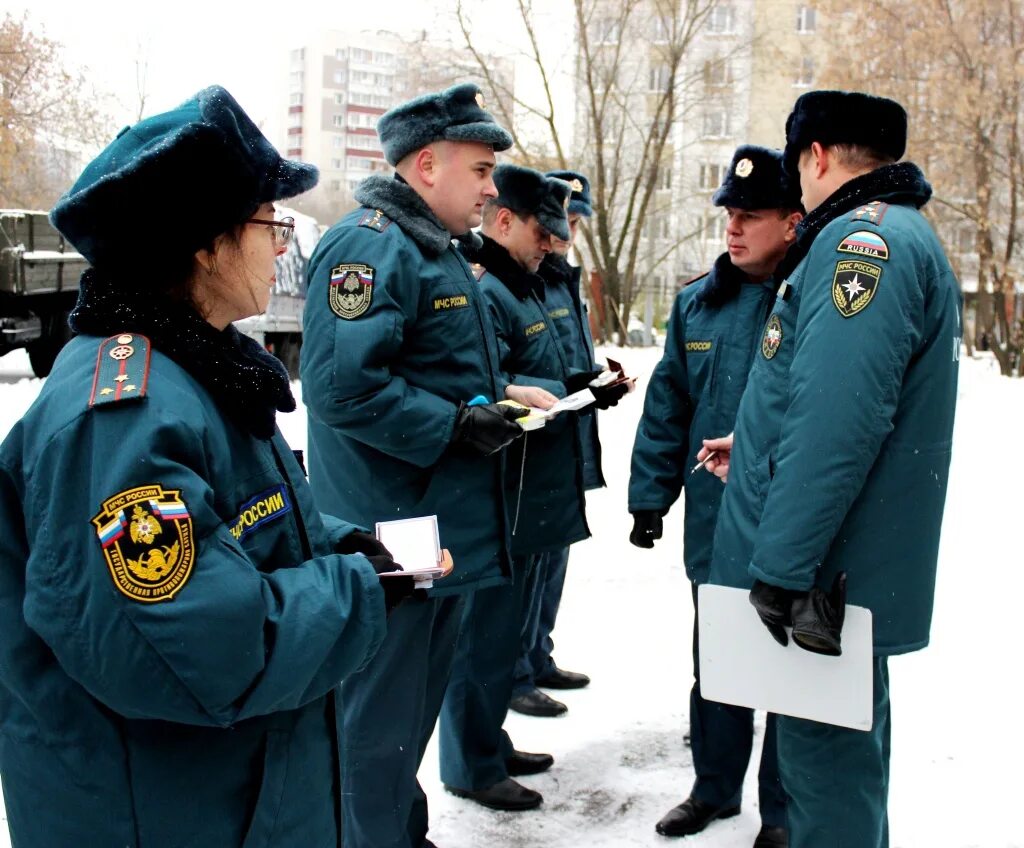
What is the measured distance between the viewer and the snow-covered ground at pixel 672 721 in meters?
3.48

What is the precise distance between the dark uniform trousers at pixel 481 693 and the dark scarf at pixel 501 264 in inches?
46.9

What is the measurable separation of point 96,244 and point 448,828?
252 cm

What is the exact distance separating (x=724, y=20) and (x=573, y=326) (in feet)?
111

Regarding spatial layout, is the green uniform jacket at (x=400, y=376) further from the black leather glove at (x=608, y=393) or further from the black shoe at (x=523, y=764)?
the black shoe at (x=523, y=764)

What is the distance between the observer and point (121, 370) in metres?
1.51

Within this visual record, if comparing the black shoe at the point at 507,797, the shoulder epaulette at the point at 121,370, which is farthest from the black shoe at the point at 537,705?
the shoulder epaulette at the point at 121,370

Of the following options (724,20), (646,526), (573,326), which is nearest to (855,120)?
(646,526)

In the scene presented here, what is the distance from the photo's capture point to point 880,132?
271cm

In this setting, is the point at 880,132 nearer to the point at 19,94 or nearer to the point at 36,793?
the point at 36,793

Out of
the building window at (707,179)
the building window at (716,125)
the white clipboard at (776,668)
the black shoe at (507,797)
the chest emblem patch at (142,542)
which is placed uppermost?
the building window at (716,125)

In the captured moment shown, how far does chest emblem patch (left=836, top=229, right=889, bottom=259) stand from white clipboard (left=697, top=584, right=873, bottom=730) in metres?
0.82

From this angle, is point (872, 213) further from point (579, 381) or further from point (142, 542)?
point (142, 542)

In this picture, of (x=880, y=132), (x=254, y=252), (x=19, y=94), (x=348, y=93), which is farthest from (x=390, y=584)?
(x=348, y=93)

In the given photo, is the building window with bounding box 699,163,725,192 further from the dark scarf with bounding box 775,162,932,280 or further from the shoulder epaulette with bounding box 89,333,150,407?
the shoulder epaulette with bounding box 89,333,150,407
